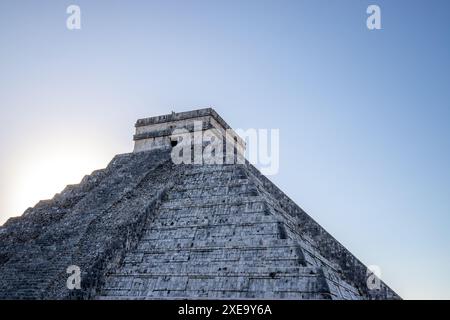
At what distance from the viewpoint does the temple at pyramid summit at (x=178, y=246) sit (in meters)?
9.70

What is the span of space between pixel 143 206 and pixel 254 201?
10.8ft

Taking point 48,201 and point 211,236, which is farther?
point 48,201

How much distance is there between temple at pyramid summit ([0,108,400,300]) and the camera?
9.70m

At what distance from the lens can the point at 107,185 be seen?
15.2 m

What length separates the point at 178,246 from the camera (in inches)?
440
